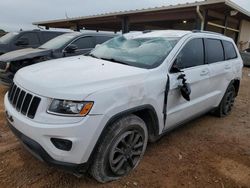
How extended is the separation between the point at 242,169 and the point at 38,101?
110 inches

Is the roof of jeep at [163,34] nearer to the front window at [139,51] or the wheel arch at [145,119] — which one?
the front window at [139,51]

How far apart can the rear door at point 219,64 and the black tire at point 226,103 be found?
0.24m

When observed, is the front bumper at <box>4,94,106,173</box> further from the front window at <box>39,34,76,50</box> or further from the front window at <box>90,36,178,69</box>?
the front window at <box>39,34,76,50</box>

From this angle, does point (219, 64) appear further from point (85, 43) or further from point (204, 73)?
point (85, 43)

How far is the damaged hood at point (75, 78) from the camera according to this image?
7.66 ft

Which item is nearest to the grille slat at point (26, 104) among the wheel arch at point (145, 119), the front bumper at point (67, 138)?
the front bumper at point (67, 138)

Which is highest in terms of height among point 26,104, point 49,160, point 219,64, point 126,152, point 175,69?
point 175,69

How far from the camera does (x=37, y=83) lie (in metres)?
2.51

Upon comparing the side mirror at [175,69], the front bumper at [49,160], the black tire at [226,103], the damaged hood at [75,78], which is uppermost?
the damaged hood at [75,78]

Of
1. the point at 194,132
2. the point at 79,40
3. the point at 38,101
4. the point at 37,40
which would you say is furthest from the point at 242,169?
the point at 37,40

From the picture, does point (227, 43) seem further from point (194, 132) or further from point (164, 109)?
point (164, 109)

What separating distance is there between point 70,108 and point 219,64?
325 cm

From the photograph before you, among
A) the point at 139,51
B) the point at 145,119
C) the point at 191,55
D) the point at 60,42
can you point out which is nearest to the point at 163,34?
the point at 191,55

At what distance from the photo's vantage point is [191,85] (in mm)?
3623
